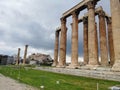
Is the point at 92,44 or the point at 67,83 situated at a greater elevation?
the point at 92,44

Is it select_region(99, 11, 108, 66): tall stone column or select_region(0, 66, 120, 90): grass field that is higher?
select_region(99, 11, 108, 66): tall stone column

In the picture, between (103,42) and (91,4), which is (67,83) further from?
(103,42)

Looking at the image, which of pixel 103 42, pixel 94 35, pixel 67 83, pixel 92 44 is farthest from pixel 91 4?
pixel 67 83

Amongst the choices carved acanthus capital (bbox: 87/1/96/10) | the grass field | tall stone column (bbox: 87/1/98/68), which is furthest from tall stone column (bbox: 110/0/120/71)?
carved acanthus capital (bbox: 87/1/96/10)

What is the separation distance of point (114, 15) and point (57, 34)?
41.9 m

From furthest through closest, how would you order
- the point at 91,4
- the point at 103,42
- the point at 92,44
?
the point at 103,42
the point at 91,4
the point at 92,44

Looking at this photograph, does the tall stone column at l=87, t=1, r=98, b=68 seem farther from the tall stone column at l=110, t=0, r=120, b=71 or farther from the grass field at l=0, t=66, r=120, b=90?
the grass field at l=0, t=66, r=120, b=90

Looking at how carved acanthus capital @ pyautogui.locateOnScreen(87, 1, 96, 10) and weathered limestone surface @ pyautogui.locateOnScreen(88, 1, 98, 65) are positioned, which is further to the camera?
carved acanthus capital @ pyautogui.locateOnScreen(87, 1, 96, 10)

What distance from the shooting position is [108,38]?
160 ft

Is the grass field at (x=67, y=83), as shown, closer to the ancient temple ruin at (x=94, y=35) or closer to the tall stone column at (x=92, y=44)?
the ancient temple ruin at (x=94, y=35)

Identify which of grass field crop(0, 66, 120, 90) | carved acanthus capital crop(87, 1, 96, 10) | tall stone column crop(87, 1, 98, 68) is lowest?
grass field crop(0, 66, 120, 90)

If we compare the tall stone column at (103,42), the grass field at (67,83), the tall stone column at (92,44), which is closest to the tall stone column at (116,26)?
the grass field at (67,83)

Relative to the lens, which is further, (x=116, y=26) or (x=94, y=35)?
(x=94, y=35)

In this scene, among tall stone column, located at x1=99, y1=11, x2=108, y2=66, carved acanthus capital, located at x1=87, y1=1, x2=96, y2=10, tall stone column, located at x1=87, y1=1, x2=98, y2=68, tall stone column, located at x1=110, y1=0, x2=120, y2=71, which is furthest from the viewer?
tall stone column, located at x1=99, y1=11, x2=108, y2=66
